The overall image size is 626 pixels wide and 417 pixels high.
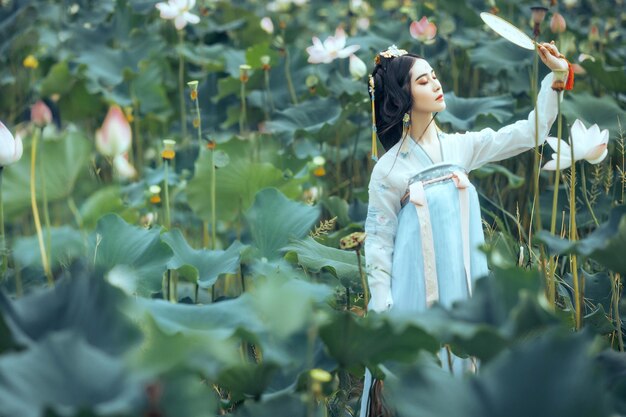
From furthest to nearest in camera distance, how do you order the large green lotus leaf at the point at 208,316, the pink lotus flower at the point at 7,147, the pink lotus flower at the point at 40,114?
the pink lotus flower at the point at 40,114 → the pink lotus flower at the point at 7,147 → the large green lotus leaf at the point at 208,316

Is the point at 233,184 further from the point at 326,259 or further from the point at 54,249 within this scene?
the point at 326,259

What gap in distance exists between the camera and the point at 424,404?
3.49ft

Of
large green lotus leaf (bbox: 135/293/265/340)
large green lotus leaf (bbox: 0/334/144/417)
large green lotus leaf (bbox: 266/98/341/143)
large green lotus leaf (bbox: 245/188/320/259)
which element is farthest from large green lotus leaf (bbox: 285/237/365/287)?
large green lotus leaf (bbox: 266/98/341/143)

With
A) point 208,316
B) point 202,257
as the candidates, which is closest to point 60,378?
point 208,316

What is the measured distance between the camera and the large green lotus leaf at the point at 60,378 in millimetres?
992

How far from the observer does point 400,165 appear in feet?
5.39

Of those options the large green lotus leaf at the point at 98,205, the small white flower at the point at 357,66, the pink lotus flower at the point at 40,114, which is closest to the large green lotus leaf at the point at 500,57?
the small white flower at the point at 357,66

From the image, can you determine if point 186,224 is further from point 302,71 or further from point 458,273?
point 458,273

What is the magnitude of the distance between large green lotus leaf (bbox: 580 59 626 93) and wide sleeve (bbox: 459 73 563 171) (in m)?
1.04

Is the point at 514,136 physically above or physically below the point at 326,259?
above

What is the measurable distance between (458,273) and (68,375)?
0.76 metres

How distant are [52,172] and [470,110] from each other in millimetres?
1101

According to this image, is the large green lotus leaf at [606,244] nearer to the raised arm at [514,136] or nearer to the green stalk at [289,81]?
the raised arm at [514,136]

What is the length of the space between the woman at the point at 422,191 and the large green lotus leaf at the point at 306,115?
965 mm
